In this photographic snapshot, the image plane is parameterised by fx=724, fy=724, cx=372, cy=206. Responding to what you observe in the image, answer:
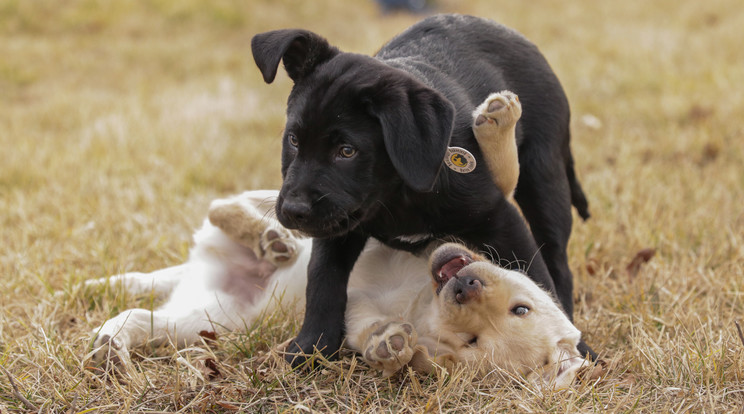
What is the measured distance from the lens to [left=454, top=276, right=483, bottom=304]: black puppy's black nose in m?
2.59

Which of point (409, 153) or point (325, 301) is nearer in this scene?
point (409, 153)

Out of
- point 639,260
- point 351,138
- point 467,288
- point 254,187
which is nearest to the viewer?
point 351,138

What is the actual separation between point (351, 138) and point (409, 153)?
215 millimetres

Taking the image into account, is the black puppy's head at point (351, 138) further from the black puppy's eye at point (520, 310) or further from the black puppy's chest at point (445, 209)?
the black puppy's eye at point (520, 310)

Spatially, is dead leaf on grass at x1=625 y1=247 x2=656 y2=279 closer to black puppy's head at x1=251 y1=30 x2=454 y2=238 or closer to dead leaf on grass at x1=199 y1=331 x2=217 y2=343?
black puppy's head at x1=251 y1=30 x2=454 y2=238

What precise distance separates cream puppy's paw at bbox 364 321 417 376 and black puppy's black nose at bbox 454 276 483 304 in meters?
0.21

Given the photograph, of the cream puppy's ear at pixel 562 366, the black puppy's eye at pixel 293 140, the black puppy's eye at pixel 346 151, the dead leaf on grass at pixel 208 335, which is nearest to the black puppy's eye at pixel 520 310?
the cream puppy's ear at pixel 562 366

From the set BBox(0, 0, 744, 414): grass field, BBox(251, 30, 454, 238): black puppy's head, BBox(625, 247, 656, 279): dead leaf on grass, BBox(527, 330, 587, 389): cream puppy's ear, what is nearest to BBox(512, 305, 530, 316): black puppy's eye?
BBox(527, 330, 587, 389): cream puppy's ear

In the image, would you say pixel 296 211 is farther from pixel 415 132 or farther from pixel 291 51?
pixel 291 51

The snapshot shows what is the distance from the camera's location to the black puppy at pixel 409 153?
2.43 m

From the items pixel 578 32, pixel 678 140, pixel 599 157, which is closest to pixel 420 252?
pixel 599 157

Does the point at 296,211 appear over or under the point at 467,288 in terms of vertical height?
over

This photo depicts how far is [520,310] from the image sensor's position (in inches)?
107

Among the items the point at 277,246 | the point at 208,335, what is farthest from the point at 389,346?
the point at 277,246
